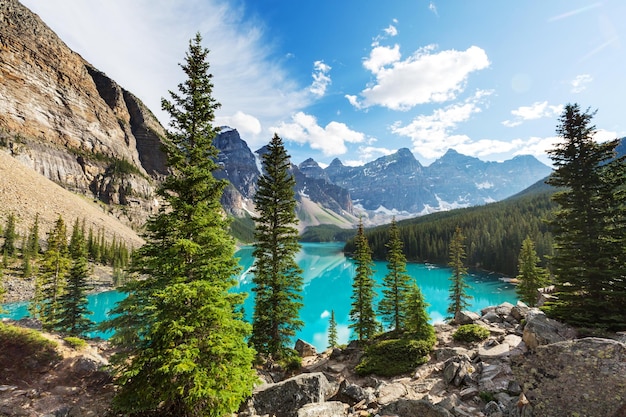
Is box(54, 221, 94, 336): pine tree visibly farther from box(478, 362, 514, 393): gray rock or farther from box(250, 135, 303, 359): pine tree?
box(478, 362, 514, 393): gray rock

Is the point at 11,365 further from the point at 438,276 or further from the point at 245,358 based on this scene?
the point at 438,276

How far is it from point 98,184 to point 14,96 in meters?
50.9

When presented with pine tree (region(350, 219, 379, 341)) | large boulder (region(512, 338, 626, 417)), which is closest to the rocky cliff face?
pine tree (region(350, 219, 379, 341))

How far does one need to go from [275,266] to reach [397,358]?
963cm

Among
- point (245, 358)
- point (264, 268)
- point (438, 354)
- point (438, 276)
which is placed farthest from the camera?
point (438, 276)

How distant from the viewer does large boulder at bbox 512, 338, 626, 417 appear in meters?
6.24

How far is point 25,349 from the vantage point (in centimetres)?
1424

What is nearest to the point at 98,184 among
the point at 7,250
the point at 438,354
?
the point at 7,250

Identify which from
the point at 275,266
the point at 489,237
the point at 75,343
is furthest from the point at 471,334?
the point at 489,237

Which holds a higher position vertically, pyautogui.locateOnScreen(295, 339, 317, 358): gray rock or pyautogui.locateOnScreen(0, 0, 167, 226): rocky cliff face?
pyautogui.locateOnScreen(0, 0, 167, 226): rocky cliff face

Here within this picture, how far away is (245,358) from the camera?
1122cm

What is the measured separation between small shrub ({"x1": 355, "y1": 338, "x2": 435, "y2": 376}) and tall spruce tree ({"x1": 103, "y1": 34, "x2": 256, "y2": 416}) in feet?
28.2

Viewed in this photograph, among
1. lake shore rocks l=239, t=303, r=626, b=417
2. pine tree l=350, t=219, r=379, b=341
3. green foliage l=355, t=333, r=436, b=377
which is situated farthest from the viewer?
pine tree l=350, t=219, r=379, b=341

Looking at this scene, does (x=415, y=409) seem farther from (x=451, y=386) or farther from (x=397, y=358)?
(x=397, y=358)
